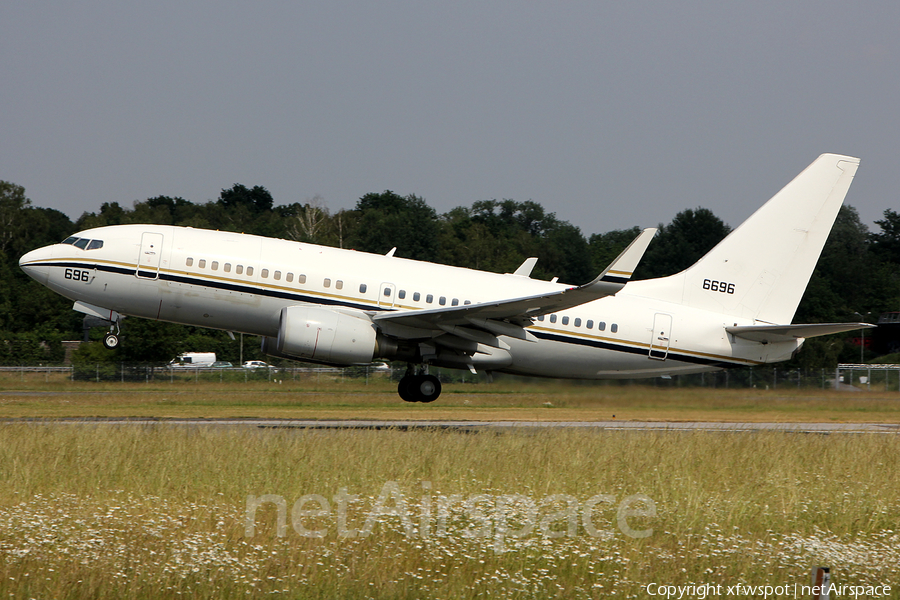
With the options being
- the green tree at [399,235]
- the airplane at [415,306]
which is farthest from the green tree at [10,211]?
the airplane at [415,306]

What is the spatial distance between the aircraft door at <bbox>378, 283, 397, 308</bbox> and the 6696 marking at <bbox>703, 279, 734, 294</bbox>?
9.42 m

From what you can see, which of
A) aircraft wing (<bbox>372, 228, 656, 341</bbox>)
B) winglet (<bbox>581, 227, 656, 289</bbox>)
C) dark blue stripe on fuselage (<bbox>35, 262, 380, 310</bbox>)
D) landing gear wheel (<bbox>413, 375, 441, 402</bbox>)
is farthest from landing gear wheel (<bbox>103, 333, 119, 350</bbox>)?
winglet (<bbox>581, 227, 656, 289</bbox>)

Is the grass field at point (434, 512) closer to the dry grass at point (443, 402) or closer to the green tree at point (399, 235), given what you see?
the dry grass at point (443, 402)

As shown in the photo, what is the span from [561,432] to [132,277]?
1124 cm

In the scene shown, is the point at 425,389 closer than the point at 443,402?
Yes

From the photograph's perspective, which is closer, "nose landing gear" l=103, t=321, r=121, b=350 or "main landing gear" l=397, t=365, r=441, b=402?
"nose landing gear" l=103, t=321, r=121, b=350

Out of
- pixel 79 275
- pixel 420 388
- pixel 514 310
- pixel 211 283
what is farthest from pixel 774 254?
pixel 79 275

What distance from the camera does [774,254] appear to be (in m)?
26.5

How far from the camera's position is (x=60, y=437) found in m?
16.3

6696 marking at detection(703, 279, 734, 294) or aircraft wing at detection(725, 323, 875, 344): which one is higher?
6696 marking at detection(703, 279, 734, 294)

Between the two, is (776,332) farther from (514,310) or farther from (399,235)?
(399,235)

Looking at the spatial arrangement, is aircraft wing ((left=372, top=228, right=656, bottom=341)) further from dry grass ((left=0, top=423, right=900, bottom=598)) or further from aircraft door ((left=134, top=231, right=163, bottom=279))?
aircraft door ((left=134, top=231, right=163, bottom=279))

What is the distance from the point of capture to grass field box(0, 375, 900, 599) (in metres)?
8.44

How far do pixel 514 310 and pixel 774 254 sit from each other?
380 inches
